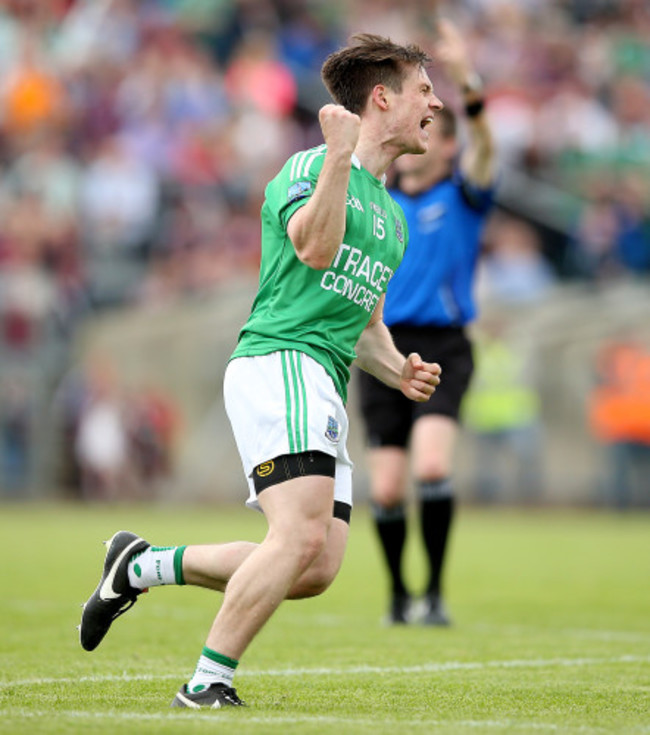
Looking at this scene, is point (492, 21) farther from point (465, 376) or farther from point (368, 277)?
point (368, 277)

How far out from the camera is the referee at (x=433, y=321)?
8477 mm

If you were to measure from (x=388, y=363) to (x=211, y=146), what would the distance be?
15.4m

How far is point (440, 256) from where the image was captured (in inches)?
346

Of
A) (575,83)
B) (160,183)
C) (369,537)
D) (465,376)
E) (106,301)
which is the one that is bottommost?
(369,537)

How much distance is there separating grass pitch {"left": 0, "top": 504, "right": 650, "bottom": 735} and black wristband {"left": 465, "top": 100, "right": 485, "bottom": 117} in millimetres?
2817

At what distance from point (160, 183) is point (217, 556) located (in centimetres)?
1569

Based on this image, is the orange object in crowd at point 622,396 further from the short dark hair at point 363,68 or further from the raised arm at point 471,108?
the short dark hair at point 363,68

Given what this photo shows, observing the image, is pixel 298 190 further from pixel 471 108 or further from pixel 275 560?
pixel 471 108

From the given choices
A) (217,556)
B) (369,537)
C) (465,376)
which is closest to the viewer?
(217,556)

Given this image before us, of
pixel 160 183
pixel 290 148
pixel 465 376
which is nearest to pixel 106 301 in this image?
pixel 160 183

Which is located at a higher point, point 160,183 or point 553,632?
point 160,183

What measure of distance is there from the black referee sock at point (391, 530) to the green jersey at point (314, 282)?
3367 mm

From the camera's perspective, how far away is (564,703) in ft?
17.7

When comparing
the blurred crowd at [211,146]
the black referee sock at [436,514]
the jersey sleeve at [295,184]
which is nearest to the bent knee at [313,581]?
the jersey sleeve at [295,184]
